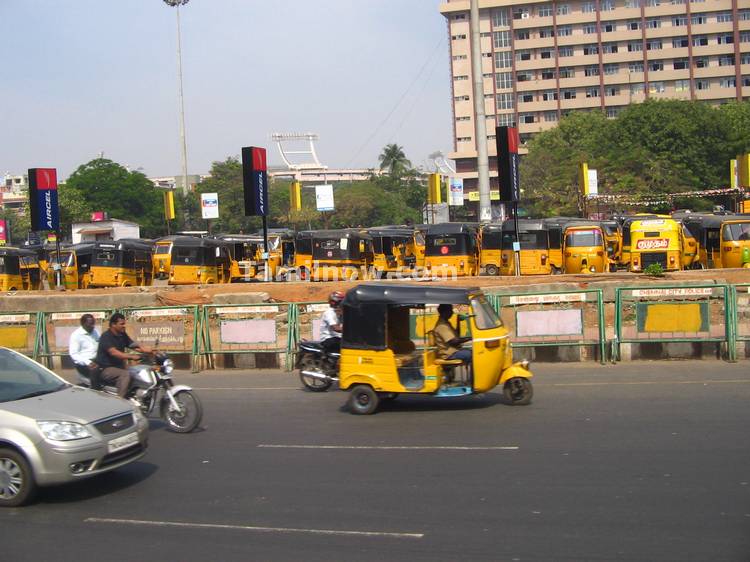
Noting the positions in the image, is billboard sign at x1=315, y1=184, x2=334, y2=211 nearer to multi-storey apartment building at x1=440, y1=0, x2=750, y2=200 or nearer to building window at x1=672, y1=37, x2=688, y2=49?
multi-storey apartment building at x1=440, y1=0, x2=750, y2=200

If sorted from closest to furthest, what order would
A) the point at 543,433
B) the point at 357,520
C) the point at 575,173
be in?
the point at 357,520 < the point at 543,433 < the point at 575,173

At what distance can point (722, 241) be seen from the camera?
27984mm

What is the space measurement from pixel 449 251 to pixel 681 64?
245 feet

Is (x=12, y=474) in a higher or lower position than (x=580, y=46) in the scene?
lower

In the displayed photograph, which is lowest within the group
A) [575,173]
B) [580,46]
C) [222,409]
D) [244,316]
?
[222,409]

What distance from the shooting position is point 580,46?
97.4 meters

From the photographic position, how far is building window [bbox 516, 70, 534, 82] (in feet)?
326

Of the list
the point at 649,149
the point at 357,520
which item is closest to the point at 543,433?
the point at 357,520

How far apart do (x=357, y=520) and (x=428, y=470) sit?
1.68 metres

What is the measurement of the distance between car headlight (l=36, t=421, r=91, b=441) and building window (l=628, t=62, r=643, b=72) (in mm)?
98102

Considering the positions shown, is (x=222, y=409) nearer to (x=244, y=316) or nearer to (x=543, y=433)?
(x=244, y=316)

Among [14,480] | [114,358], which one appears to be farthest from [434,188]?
[14,480]

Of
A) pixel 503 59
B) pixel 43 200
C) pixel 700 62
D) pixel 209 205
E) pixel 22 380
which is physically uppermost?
pixel 503 59

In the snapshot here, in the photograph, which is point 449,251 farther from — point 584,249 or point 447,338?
point 447,338
